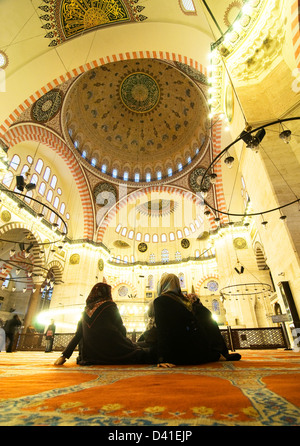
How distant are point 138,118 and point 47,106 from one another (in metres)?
7.43

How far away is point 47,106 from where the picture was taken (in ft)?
38.0

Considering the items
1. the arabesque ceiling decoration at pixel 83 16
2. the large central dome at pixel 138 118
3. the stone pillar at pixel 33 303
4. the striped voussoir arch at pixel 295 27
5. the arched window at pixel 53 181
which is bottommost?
the stone pillar at pixel 33 303

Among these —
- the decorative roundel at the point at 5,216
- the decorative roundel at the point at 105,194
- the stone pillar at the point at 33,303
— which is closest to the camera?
the decorative roundel at the point at 5,216

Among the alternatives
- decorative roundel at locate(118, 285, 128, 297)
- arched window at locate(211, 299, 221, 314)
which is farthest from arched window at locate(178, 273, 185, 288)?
decorative roundel at locate(118, 285, 128, 297)

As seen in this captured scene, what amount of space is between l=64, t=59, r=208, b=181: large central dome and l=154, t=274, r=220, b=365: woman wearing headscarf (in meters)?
13.5

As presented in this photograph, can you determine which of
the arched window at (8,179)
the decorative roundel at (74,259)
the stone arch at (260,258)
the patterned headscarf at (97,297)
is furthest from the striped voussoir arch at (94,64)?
the stone arch at (260,258)

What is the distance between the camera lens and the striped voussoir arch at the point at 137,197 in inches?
622

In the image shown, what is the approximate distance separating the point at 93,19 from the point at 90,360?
33.4ft

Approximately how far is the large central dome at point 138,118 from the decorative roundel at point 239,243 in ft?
21.0

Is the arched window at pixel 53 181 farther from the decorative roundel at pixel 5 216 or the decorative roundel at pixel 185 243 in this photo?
the decorative roundel at pixel 185 243

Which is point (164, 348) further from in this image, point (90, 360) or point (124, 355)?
point (90, 360)

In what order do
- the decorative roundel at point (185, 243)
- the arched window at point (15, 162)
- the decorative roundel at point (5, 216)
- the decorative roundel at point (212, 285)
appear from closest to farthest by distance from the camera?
the decorative roundel at point (5, 216), the arched window at point (15, 162), the decorative roundel at point (212, 285), the decorative roundel at point (185, 243)

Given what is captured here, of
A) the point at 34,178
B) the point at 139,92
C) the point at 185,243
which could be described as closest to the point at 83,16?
the point at 34,178

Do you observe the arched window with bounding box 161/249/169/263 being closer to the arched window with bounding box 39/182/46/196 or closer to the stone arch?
the stone arch
